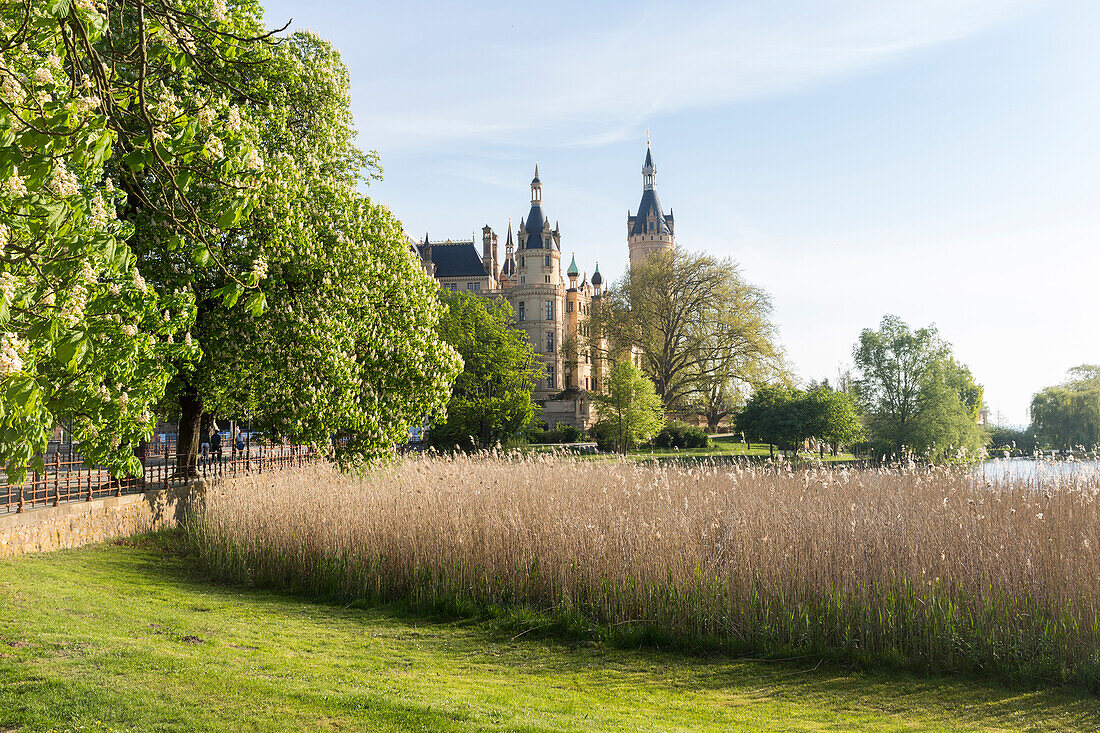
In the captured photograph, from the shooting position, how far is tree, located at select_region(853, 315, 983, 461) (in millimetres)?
40219

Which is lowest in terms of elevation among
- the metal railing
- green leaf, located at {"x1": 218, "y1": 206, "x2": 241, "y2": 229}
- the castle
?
the metal railing

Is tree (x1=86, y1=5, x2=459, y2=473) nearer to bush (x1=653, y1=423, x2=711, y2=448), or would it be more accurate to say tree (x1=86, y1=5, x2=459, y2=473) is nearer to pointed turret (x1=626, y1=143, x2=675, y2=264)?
bush (x1=653, y1=423, x2=711, y2=448)

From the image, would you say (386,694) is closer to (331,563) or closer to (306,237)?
(331,563)

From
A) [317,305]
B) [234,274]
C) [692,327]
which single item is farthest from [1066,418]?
[234,274]

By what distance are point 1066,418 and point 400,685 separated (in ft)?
185

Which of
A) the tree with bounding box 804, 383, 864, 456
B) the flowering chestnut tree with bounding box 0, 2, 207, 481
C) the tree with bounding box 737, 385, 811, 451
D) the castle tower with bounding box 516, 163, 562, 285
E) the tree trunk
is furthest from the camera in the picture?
the castle tower with bounding box 516, 163, 562, 285

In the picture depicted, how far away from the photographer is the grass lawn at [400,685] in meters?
5.76

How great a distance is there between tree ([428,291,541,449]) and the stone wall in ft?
73.0

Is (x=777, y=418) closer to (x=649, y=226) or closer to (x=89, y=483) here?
(x=89, y=483)

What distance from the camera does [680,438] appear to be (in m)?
52.4

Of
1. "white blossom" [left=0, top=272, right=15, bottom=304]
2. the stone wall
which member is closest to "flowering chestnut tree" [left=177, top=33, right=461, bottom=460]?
the stone wall

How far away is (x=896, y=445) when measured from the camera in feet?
135

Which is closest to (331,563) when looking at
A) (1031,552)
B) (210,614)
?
(210,614)

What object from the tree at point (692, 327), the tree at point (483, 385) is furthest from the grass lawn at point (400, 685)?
the tree at point (692, 327)
